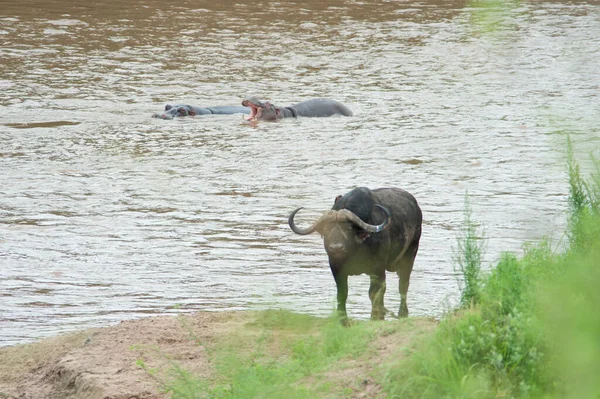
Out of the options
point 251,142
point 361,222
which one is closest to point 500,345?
point 361,222

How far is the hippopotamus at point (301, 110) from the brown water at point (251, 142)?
0.75 ft

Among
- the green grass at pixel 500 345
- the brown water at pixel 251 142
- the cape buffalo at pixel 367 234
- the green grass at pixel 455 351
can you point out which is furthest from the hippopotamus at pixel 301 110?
the green grass at pixel 500 345

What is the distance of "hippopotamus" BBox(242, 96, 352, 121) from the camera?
1539 cm

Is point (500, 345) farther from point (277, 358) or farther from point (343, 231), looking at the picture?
point (343, 231)

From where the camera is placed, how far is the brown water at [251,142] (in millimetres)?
7688

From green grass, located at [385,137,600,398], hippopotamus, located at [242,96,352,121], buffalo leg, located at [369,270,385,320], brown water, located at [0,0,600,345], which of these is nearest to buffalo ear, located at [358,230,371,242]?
buffalo leg, located at [369,270,385,320]

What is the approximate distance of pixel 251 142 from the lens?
1422 centimetres

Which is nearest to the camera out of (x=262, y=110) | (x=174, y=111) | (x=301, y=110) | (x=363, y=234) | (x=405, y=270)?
(x=363, y=234)

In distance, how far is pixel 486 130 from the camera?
47.4ft

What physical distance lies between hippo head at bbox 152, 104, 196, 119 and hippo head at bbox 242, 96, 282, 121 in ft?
2.83

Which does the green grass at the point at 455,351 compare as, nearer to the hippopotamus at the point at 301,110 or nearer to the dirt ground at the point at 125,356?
the dirt ground at the point at 125,356

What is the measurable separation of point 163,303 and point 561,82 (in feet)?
39.2

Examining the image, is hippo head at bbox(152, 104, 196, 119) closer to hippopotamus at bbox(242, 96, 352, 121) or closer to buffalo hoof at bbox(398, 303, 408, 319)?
hippopotamus at bbox(242, 96, 352, 121)

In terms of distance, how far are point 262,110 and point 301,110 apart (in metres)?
0.70
